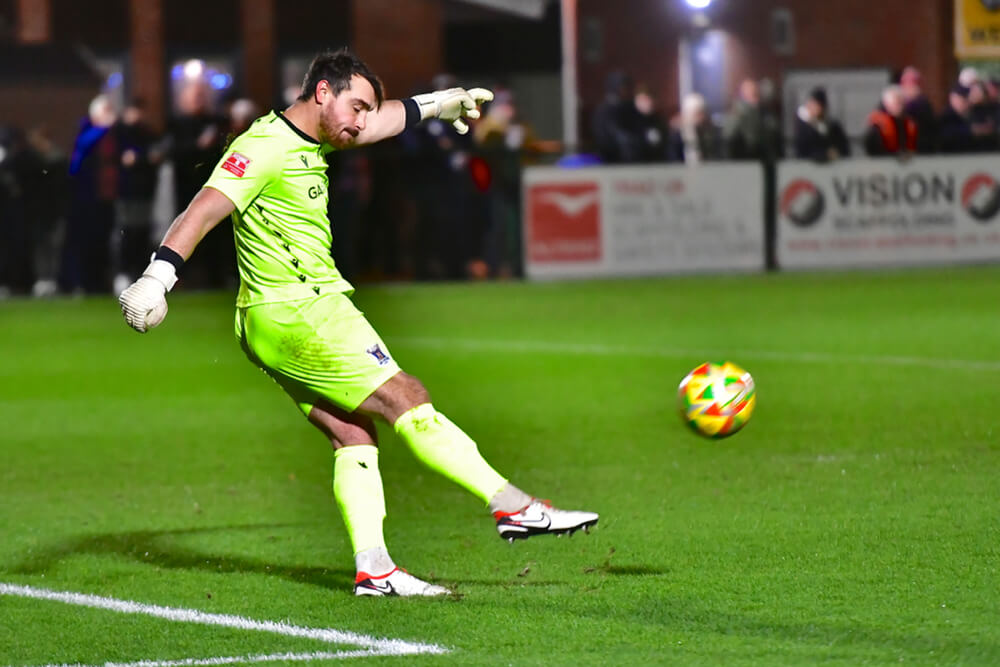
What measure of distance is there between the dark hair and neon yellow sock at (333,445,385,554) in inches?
50.0

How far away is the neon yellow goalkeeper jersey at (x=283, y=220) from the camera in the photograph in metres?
6.13

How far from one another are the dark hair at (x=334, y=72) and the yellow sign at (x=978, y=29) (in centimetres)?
2449

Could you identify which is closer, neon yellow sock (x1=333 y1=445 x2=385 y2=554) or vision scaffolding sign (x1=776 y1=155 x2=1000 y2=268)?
neon yellow sock (x1=333 y1=445 x2=385 y2=554)

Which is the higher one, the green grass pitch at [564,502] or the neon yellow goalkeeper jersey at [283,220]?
the neon yellow goalkeeper jersey at [283,220]

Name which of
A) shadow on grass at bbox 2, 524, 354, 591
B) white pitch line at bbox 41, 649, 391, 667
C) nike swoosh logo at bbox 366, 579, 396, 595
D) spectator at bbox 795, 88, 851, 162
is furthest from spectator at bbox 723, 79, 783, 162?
white pitch line at bbox 41, 649, 391, 667

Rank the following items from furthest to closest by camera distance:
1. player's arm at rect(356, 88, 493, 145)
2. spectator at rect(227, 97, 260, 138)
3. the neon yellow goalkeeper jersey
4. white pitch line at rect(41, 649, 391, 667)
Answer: spectator at rect(227, 97, 260, 138) < player's arm at rect(356, 88, 493, 145) < the neon yellow goalkeeper jersey < white pitch line at rect(41, 649, 391, 667)

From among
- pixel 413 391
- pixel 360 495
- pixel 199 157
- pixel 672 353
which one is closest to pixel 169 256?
pixel 413 391

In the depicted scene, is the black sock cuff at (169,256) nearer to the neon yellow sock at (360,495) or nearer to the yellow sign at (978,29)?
the neon yellow sock at (360,495)

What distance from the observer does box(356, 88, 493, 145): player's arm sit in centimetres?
639

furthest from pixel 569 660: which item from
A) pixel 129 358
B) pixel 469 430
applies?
pixel 129 358

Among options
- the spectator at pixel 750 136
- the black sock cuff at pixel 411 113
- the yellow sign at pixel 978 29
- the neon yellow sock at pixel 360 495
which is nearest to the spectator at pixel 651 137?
the spectator at pixel 750 136

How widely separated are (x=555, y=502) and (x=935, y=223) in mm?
17513

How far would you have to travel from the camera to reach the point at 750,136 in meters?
24.7

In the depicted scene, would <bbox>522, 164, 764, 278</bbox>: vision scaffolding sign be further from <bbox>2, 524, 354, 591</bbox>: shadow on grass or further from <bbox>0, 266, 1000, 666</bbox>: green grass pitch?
<bbox>2, 524, 354, 591</bbox>: shadow on grass
